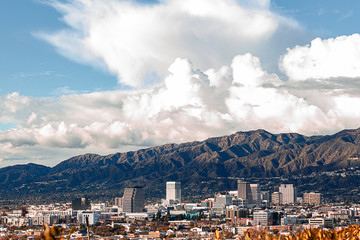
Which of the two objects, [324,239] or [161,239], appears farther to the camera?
[161,239]

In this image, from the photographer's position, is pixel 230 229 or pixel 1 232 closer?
pixel 1 232

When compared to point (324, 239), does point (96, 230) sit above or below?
below

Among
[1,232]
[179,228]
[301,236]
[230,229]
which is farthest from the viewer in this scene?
[179,228]

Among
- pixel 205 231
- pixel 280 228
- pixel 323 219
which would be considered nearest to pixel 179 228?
pixel 205 231

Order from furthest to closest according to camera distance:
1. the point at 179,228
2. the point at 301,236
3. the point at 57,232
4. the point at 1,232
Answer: the point at 179,228
the point at 1,232
the point at 301,236
the point at 57,232

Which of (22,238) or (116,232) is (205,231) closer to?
(116,232)

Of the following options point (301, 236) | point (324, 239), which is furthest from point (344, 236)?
point (301, 236)

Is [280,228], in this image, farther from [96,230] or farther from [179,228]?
[96,230]

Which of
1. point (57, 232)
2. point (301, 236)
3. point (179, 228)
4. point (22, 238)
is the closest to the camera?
point (57, 232)

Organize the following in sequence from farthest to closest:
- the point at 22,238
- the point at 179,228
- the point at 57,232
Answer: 1. the point at 179,228
2. the point at 22,238
3. the point at 57,232
